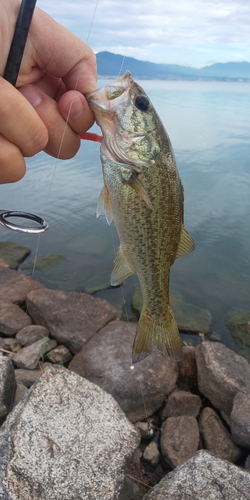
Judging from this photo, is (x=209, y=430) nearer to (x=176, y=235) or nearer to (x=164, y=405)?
(x=164, y=405)

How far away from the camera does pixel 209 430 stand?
4117 millimetres

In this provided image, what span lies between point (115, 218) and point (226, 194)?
873cm

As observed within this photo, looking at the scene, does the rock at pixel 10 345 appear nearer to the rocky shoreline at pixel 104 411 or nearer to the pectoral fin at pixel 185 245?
the rocky shoreline at pixel 104 411

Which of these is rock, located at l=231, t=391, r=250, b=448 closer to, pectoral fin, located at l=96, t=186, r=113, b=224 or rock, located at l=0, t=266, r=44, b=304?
pectoral fin, located at l=96, t=186, r=113, b=224

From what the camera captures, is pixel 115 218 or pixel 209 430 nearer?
pixel 115 218

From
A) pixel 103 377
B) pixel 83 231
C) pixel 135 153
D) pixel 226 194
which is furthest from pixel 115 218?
pixel 226 194

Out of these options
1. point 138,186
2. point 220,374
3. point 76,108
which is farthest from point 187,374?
point 76,108

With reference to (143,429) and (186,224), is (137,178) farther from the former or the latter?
(186,224)

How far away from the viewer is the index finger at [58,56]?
186cm

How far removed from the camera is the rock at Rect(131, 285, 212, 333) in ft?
20.2

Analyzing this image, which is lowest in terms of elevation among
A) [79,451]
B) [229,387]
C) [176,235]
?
[229,387]

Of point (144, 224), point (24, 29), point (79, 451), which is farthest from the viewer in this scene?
point (79, 451)

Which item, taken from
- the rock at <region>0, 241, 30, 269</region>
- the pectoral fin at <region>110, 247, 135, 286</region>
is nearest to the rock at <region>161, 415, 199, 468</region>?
the pectoral fin at <region>110, 247, 135, 286</region>

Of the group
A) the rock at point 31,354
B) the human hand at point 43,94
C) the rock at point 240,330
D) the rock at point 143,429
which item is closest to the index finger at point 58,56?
the human hand at point 43,94
